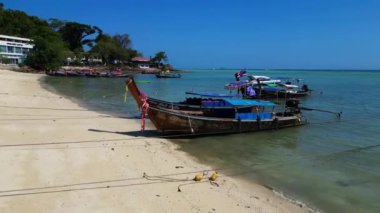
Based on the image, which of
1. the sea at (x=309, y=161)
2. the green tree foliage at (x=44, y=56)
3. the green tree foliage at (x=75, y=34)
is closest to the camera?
the sea at (x=309, y=161)

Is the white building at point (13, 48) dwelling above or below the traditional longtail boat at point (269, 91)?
above

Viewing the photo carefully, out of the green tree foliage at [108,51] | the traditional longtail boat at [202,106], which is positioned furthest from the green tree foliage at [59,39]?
the traditional longtail boat at [202,106]

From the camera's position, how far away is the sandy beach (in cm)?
823

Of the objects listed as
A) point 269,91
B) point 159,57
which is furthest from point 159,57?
point 269,91

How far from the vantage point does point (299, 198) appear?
9867 millimetres

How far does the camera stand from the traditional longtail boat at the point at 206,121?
16031 mm

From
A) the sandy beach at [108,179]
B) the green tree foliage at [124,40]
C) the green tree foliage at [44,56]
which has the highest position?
the green tree foliage at [124,40]

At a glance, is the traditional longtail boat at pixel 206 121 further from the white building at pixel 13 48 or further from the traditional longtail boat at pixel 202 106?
the white building at pixel 13 48

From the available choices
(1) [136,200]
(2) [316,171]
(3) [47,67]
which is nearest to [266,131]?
(2) [316,171]

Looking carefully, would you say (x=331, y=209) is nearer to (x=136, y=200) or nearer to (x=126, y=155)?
(x=136, y=200)

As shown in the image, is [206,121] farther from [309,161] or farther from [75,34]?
[75,34]

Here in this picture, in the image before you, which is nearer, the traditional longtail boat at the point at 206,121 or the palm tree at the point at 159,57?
the traditional longtail boat at the point at 206,121

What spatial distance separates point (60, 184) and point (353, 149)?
1233 cm

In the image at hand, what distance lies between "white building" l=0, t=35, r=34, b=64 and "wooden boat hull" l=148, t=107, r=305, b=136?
8300cm
